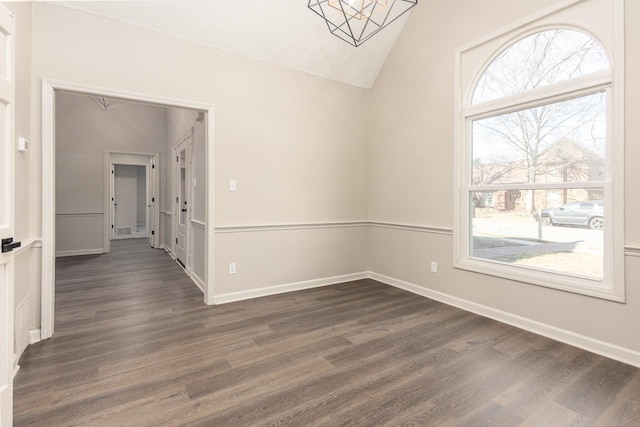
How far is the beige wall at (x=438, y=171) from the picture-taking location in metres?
2.16

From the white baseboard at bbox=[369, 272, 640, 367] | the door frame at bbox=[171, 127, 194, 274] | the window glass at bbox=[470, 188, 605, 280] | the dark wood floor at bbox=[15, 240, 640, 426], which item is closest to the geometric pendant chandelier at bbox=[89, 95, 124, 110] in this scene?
the door frame at bbox=[171, 127, 194, 274]

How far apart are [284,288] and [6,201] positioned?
270cm

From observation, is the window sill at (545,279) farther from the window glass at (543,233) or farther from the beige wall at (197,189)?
the beige wall at (197,189)

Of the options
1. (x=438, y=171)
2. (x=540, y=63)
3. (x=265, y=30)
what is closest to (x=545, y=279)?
(x=438, y=171)

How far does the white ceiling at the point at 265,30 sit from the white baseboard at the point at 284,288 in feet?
8.54

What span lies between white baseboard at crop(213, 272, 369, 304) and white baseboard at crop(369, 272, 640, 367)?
0.85m

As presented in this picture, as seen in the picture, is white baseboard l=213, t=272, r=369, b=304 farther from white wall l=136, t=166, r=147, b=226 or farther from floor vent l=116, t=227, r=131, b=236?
white wall l=136, t=166, r=147, b=226

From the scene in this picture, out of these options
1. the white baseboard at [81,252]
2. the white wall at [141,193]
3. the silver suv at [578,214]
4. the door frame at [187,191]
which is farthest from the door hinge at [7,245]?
the white wall at [141,193]

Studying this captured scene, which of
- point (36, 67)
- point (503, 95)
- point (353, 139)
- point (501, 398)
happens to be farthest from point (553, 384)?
point (36, 67)

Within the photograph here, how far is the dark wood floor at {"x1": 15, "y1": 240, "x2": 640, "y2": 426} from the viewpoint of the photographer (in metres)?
1.63

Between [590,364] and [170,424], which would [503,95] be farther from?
[170,424]

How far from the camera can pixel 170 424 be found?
5.05 ft

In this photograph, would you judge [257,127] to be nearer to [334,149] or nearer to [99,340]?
[334,149]

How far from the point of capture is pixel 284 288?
12.3 feet
